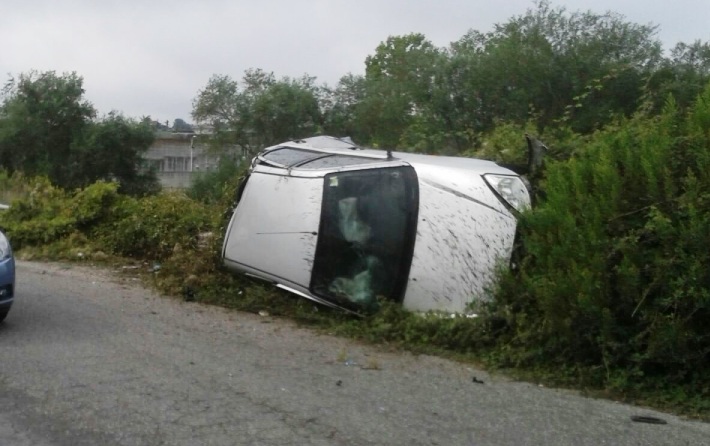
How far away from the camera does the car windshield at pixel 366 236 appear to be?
28.6ft

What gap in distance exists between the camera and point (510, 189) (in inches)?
351

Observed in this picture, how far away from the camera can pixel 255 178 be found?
392 inches

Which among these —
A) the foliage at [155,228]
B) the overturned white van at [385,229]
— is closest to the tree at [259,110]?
the foliage at [155,228]

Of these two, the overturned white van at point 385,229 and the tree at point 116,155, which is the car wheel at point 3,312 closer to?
the overturned white van at point 385,229

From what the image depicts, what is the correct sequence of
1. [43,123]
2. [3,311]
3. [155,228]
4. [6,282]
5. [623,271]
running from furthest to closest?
[43,123]
[155,228]
[3,311]
[6,282]
[623,271]

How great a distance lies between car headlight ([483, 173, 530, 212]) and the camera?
344 inches

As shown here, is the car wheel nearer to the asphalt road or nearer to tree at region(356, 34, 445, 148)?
the asphalt road

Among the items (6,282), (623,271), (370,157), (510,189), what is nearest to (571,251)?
(623,271)

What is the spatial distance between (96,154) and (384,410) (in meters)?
30.2

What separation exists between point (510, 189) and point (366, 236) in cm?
142

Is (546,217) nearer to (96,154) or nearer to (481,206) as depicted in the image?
(481,206)

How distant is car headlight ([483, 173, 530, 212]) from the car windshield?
2.43 ft

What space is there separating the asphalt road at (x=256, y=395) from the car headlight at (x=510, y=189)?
1.70m

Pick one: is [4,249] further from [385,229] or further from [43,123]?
[43,123]
